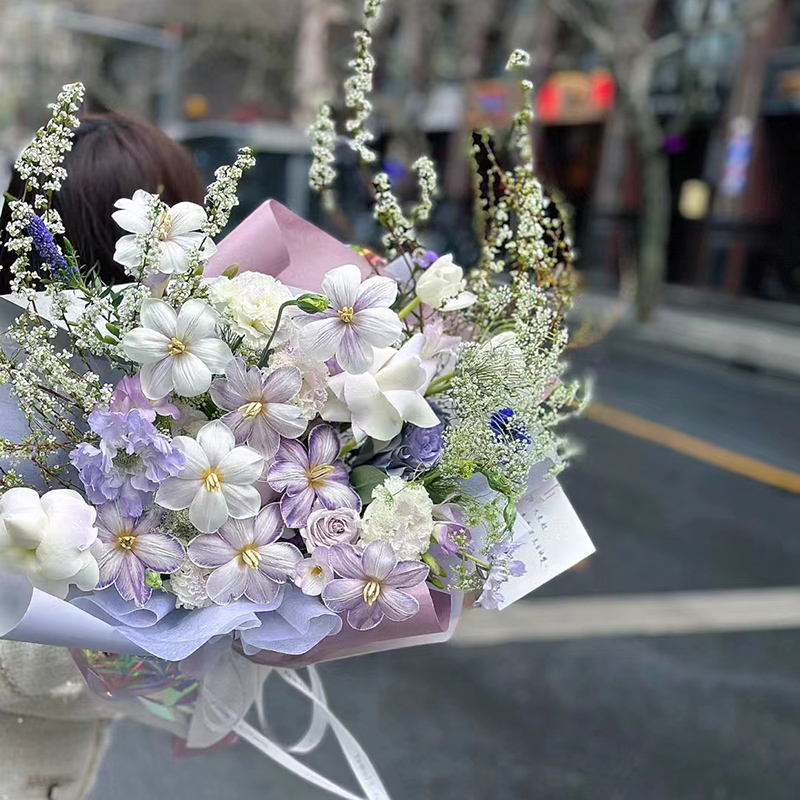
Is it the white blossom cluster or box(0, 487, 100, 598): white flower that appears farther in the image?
the white blossom cluster

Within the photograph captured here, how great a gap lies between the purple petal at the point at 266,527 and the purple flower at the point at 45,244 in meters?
0.34

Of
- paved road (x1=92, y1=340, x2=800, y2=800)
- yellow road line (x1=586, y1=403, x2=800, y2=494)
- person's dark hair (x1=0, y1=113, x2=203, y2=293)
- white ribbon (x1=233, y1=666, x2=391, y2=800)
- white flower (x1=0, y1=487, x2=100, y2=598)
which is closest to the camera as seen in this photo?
white flower (x1=0, y1=487, x2=100, y2=598)

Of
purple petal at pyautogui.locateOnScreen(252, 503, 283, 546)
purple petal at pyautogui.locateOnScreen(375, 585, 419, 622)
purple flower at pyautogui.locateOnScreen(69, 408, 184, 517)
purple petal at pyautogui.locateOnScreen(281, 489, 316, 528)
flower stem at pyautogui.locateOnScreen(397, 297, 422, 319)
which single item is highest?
flower stem at pyautogui.locateOnScreen(397, 297, 422, 319)

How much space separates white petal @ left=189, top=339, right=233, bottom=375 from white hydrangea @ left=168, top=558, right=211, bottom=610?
0.22m

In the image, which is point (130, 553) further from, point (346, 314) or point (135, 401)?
point (346, 314)

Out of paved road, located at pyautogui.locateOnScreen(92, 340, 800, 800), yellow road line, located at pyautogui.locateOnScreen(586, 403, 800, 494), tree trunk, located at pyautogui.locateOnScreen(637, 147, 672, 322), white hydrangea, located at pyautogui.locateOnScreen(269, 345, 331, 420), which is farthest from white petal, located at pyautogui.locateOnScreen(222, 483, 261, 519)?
tree trunk, located at pyautogui.locateOnScreen(637, 147, 672, 322)

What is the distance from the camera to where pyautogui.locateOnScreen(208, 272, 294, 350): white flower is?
41.1 inches

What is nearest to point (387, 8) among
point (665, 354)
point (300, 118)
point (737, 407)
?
point (300, 118)

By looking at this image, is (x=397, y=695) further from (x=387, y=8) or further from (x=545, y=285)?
(x=387, y=8)

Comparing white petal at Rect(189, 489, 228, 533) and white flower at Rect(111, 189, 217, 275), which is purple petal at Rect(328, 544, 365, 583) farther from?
white flower at Rect(111, 189, 217, 275)

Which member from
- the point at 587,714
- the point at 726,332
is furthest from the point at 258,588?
the point at 726,332

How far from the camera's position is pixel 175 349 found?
3.28ft

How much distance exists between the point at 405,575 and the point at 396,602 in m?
0.03

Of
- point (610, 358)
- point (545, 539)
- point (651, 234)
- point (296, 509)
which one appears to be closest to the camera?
point (296, 509)
